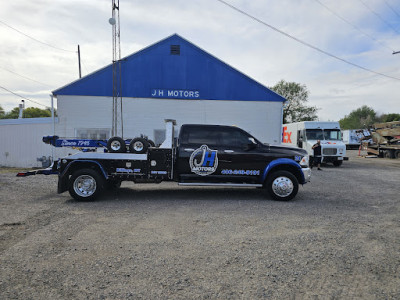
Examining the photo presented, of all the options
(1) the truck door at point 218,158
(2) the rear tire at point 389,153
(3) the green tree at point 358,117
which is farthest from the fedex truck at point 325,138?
(3) the green tree at point 358,117

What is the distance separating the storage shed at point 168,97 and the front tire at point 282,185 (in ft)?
30.6

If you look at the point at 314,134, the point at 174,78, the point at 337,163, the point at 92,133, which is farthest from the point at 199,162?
the point at 314,134

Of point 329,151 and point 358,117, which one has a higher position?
point 358,117

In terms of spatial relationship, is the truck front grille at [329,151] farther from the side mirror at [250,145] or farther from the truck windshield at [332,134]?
the side mirror at [250,145]

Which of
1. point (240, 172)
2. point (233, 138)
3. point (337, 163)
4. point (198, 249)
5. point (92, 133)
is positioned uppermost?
point (92, 133)

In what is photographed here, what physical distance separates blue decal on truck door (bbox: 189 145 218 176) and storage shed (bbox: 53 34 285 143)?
29.2 ft

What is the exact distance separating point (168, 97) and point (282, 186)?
10.3 m

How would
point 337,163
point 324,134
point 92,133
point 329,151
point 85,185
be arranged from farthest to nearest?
point 324,134, point 337,163, point 329,151, point 92,133, point 85,185

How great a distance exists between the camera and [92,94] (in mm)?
15500

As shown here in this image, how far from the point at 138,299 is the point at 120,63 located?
14.6 meters

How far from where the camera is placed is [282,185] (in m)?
7.47

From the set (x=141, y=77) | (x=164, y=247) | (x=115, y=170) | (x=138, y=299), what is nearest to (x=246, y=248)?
(x=164, y=247)

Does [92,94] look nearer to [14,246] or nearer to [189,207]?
[189,207]

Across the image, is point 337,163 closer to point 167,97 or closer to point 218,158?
point 167,97
